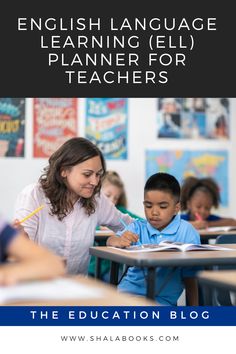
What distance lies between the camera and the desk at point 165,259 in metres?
2.35

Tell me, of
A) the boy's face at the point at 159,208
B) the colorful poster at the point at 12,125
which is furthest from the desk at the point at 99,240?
the colorful poster at the point at 12,125

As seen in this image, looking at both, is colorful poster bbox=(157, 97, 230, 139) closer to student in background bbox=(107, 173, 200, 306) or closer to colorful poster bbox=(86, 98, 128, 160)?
colorful poster bbox=(86, 98, 128, 160)

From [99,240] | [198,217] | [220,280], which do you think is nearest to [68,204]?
[99,240]

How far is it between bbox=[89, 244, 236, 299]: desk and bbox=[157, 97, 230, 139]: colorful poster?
3.38 metres

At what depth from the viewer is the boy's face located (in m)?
3.00

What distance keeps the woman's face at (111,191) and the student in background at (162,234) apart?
5.29 feet

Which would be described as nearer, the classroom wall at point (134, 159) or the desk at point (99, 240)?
the desk at point (99, 240)

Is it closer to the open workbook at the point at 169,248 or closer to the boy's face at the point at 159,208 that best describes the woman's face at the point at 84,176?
the boy's face at the point at 159,208

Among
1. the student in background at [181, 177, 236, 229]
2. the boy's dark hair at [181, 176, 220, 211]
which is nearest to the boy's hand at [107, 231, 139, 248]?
the student in background at [181, 177, 236, 229]

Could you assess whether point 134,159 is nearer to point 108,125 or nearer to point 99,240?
point 108,125

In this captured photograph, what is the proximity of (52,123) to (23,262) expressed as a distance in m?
4.18

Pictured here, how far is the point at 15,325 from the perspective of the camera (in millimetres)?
1681

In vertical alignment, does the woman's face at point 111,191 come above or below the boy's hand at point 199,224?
above

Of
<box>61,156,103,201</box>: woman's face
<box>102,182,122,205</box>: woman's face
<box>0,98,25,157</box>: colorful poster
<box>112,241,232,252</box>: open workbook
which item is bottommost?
<box>112,241,232,252</box>: open workbook
